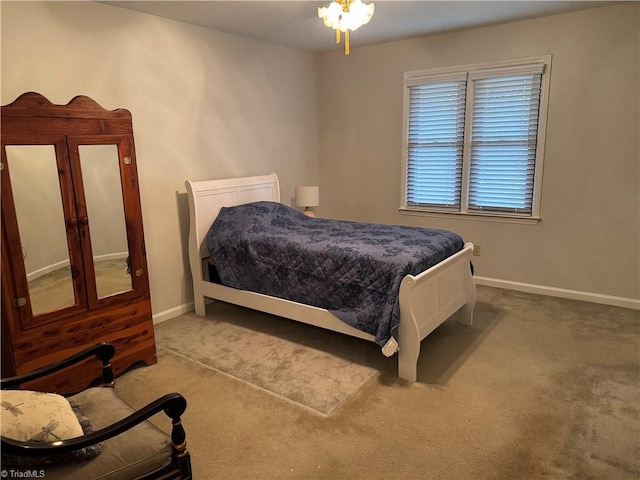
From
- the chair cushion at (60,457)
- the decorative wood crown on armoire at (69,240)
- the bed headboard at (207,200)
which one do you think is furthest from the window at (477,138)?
the chair cushion at (60,457)

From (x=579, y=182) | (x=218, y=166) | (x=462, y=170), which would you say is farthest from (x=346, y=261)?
(x=579, y=182)

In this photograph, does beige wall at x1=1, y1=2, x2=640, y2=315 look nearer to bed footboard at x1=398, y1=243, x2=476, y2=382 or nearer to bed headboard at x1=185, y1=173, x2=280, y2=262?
bed headboard at x1=185, y1=173, x2=280, y2=262

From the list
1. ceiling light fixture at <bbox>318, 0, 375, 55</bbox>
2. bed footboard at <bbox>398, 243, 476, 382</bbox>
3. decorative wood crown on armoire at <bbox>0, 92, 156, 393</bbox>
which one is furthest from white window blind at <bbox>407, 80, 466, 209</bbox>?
decorative wood crown on armoire at <bbox>0, 92, 156, 393</bbox>

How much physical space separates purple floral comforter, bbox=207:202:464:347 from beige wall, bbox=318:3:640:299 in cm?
123

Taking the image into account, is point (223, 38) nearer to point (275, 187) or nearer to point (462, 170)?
point (275, 187)

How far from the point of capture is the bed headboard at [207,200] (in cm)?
374

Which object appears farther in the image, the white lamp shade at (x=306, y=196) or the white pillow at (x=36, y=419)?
the white lamp shade at (x=306, y=196)

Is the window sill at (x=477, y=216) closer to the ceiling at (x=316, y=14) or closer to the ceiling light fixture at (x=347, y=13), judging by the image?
the ceiling at (x=316, y=14)

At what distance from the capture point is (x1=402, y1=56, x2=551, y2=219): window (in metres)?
4.07

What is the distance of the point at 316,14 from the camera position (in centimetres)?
358

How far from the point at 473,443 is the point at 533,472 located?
29 cm

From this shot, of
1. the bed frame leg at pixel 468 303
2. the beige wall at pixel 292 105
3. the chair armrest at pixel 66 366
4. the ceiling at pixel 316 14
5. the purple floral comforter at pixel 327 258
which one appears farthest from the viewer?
the bed frame leg at pixel 468 303

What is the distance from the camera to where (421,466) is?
2.04 metres

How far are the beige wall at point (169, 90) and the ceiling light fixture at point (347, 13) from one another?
4.85 ft
